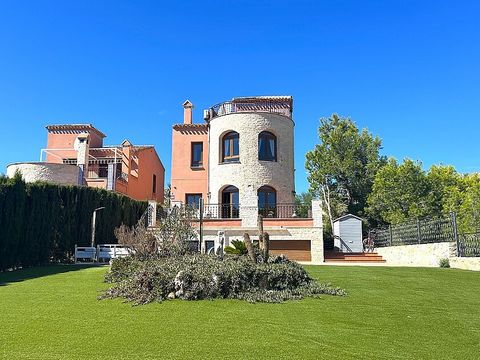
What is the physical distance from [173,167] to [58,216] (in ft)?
34.6

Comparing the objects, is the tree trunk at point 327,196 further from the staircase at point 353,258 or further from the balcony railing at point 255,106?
the staircase at point 353,258

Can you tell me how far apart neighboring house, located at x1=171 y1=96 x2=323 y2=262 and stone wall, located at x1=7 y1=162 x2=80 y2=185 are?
675 cm

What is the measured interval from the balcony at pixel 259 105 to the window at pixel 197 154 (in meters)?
2.17

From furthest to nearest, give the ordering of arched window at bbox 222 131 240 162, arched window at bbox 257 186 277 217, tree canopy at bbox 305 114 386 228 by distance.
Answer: tree canopy at bbox 305 114 386 228, arched window at bbox 222 131 240 162, arched window at bbox 257 186 277 217

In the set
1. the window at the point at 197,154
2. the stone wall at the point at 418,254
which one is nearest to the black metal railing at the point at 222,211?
the window at the point at 197,154

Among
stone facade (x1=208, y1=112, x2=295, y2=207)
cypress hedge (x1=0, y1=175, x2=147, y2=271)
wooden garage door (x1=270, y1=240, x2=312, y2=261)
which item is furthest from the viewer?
stone facade (x1=208, y1=112, x2=295, y2=207)

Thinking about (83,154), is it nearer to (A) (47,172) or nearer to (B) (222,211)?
(A) (47,172)

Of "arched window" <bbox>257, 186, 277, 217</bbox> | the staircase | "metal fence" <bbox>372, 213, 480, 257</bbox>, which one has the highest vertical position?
"arched window" <bbox>257, 186, 277, 217</bbox>

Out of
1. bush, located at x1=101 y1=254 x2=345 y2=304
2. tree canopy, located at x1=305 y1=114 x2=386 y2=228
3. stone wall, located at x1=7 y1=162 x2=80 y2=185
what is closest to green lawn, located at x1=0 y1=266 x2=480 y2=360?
bush, located at x1=101 y1=254 x2=345 y2=304

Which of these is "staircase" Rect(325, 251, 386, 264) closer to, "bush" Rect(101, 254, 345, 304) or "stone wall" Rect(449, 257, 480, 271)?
"stone wall" Rect(449, 257, 480, 271)

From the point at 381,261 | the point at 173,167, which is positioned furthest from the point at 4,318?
the point at 173,167

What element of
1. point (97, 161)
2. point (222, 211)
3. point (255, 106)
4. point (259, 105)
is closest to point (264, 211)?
point (222, 211)

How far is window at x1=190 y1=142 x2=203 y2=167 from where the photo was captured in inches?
1118

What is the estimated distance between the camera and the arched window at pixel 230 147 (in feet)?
85.3
